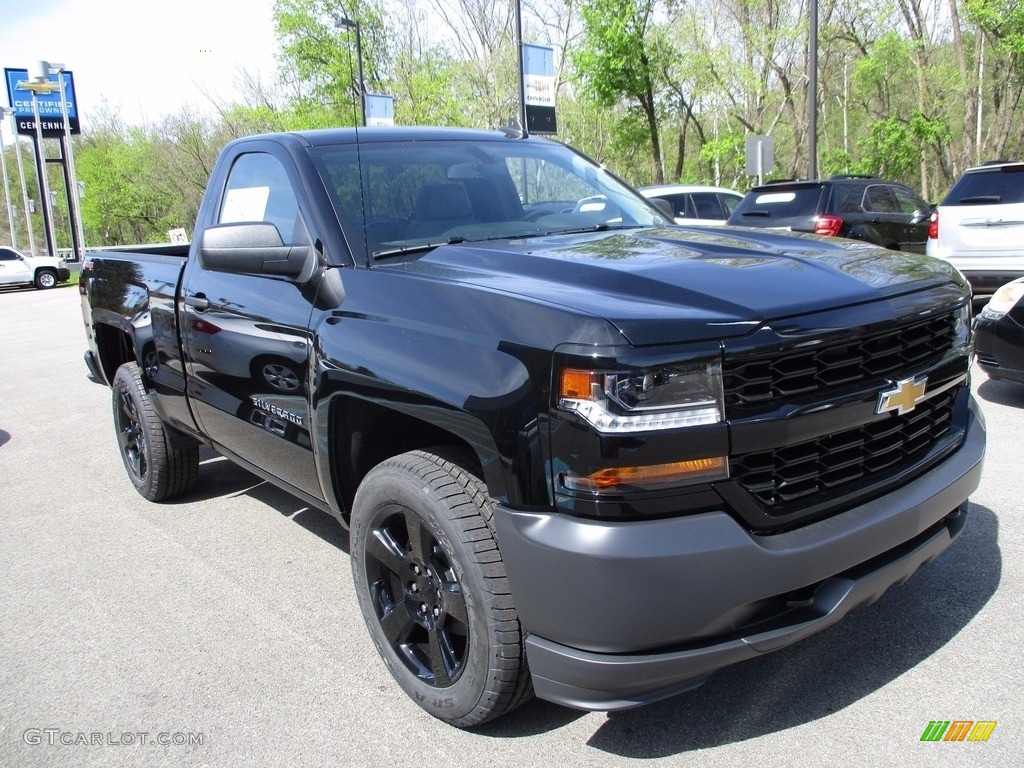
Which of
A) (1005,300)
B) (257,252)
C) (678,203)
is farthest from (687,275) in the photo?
(678,203)

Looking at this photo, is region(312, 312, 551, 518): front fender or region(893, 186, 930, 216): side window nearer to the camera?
region(312, 312, 551, 518): front fender

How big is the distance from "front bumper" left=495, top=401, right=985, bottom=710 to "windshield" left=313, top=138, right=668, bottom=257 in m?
1.45

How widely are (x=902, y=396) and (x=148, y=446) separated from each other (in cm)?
396

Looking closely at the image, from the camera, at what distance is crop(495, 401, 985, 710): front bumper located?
2094 millimetres

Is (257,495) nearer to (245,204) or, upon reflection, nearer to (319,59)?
(245,204)

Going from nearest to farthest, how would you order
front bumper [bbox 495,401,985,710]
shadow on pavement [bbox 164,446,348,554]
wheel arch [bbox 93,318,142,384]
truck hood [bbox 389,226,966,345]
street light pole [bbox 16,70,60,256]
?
1. front bumper [bbox 495,401,985,710]
2. truck hood [bbox 389,226,966,345]
3. shadow on pavement [bbox 164,446,348,554]
4. wheel arch [bbox 93,318,142,384]
5. street light pole [bbox 16,70,60,256]

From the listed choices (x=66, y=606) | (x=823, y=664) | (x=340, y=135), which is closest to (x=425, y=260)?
(x=340, y=135)

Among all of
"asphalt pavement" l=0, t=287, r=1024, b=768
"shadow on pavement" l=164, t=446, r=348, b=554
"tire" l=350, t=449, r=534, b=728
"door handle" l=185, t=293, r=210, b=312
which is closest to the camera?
"tire" l=350, t=449, r=534, b=728

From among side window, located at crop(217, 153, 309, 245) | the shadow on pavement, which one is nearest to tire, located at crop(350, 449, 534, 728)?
side window, located at crop(217, 153, 309, 245)

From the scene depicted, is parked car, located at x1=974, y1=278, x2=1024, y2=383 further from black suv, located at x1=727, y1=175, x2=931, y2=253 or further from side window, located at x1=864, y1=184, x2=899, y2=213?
side window, located at x1=864, y1=184, x2=899, y2=213

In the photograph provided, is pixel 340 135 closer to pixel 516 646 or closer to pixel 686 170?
pixel 516 646

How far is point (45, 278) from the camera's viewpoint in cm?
3000

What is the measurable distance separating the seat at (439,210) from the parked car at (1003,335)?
14.1 feet

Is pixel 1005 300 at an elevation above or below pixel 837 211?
below
